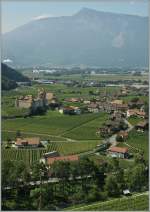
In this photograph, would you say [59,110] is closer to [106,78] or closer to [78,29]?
[78,29]

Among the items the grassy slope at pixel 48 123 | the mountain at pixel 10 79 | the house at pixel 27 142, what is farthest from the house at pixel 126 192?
the mountain at pixel 10 79

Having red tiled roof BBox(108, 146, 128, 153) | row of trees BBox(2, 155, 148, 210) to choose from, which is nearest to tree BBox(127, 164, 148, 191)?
row of trees BBox(2, 155, 148, 210)

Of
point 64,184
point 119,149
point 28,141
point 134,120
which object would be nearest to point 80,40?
point 134,120

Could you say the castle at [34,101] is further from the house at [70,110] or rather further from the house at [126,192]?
the house at [126,192]

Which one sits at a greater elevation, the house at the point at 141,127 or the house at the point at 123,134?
the house at the point at 141,127

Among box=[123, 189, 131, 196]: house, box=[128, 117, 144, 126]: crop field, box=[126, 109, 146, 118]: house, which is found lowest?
box=[123, 189, 131, 196]: house

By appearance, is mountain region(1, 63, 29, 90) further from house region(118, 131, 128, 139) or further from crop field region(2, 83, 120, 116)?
house region(118, 131, 128, 139)
